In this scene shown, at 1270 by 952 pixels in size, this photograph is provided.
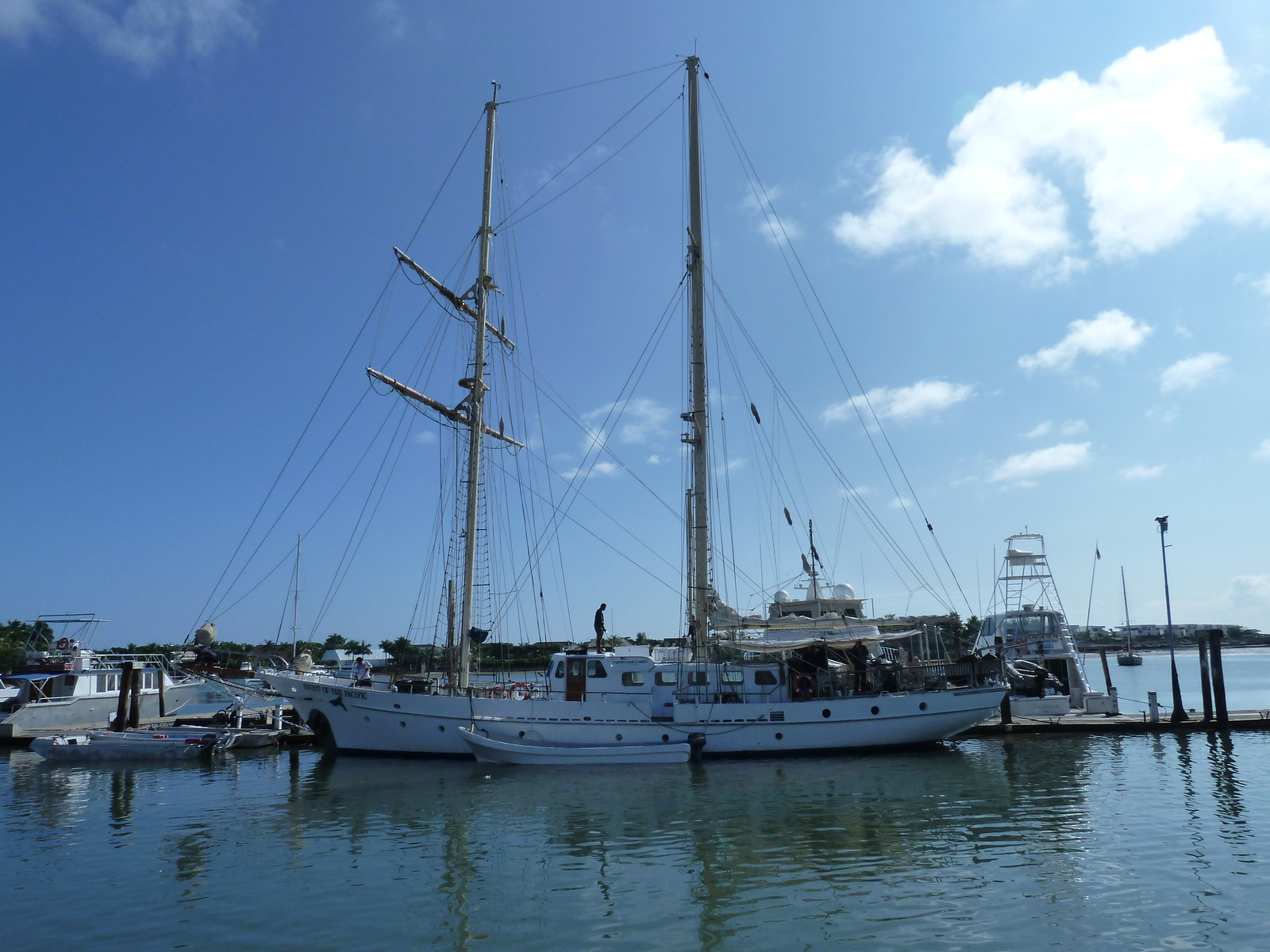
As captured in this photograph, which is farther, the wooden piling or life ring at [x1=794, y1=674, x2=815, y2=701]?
the wooden piling

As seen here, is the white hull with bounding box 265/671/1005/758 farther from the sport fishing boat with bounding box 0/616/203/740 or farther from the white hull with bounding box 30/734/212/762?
the sport fishing boat with bounding box 0/616/203/740

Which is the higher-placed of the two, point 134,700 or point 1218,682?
point 134,700

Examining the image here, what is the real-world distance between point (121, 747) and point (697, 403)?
2548cm

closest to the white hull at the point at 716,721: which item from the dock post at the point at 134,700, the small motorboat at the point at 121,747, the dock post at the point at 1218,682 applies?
the small motorboat at the point at 121,747

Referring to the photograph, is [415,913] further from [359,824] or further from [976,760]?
[976,760]

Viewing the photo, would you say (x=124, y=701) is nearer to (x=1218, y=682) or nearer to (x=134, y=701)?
(x=134, y=701)

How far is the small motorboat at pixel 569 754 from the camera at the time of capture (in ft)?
82.5

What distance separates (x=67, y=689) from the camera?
36.7 m

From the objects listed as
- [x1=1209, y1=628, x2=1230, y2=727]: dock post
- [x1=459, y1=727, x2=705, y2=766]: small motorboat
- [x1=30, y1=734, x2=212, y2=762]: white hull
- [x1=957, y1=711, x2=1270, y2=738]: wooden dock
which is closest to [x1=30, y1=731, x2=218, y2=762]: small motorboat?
[x1=30, y1=734, x2=212, y2=762]: white hull

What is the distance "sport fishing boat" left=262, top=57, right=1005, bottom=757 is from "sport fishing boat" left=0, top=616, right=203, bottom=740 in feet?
45.3

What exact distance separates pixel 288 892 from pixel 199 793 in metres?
11.6

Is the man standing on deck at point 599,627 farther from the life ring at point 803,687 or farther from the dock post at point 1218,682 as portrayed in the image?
the dock post at point 1218,682

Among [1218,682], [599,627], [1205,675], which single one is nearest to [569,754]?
[599,627]

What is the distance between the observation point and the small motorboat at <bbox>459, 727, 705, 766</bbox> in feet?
82.5
